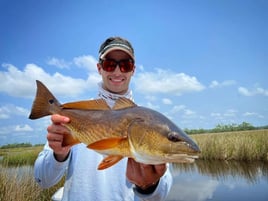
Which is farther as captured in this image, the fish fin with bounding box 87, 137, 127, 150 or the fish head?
the fish fin with bounding box 87, 137, 127, 150

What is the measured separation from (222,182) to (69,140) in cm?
1377

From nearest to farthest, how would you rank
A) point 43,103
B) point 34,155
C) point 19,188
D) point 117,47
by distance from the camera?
1. point 43,103
2. point 117,47
3. point 19,188
4. point 34,155

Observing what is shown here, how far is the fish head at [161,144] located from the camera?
2043mm

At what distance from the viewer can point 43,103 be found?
2.82 meters

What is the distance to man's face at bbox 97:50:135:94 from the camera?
11.5ft

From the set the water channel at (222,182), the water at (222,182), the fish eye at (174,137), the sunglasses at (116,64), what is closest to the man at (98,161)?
Answer: the sunglasses at (116,64)

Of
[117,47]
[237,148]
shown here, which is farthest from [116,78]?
[237,148]

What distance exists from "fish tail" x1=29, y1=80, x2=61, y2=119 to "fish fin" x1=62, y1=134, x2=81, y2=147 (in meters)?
0.29

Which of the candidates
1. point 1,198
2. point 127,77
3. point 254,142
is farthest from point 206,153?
point 127,77

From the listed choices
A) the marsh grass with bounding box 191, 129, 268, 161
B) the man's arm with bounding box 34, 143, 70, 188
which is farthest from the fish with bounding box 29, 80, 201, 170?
the marsh grass with bounding box 191, 129, 268, 161

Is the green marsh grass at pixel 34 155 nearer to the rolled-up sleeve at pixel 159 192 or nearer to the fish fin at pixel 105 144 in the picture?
the rolled-up sleeve at pixel 159 192

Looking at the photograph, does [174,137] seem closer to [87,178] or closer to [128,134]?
[128,134]

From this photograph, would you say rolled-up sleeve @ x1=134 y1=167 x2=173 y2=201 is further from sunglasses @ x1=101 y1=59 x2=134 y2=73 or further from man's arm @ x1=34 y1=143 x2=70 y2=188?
sunglasses @ x1=101 y1=59 x2=134 y2=73

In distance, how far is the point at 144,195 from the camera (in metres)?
2.75
